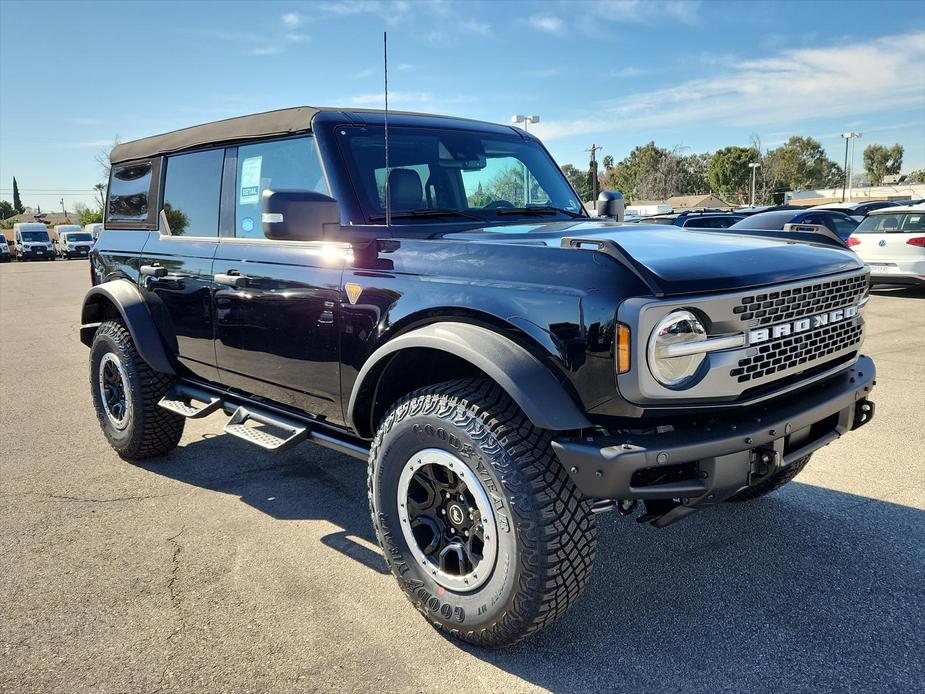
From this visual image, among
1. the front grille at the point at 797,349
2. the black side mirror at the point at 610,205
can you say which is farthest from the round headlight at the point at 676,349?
the black side mirror at the point at 610,205

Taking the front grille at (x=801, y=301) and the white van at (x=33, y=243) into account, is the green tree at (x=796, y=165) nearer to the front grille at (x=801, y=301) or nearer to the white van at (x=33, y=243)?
the white van at (x=33, y=243)

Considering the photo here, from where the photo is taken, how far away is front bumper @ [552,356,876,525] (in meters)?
2.26

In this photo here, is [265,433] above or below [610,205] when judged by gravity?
below

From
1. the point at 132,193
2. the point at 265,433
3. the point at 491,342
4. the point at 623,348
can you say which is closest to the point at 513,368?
the point at 491,342

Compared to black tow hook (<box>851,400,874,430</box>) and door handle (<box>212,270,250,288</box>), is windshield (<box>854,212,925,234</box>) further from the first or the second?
door handle (<box>212,270,250,288</box>)

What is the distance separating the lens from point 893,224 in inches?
491

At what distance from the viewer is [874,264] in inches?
494

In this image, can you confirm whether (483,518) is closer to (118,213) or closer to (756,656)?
(756,656)

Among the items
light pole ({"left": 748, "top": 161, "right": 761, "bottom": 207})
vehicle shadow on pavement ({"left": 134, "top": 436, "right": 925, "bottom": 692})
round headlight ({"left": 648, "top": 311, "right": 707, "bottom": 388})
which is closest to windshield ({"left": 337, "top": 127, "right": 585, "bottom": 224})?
round headlight ({"left": 648, "top": 311, "right": 707, "bottom": 388})

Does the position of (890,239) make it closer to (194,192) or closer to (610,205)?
(610,205)

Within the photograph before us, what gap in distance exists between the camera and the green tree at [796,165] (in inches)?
3105

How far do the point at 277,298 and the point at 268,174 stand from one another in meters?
0.73

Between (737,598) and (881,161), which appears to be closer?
(737,598)

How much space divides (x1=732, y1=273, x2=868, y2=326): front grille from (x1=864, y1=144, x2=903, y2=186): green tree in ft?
349
